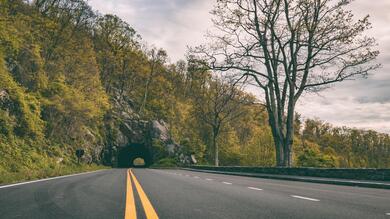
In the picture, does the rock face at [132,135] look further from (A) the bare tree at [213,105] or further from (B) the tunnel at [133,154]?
(A) the bare tree at [213,105]

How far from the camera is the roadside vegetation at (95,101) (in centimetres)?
3219

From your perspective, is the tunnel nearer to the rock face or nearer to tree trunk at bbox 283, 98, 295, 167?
the rock face

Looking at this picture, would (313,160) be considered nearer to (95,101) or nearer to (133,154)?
(95,101)

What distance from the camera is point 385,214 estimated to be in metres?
6.51

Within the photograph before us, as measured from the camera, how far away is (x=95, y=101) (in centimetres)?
4584

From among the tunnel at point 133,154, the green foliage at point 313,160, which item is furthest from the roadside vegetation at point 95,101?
the tunnel at point 133,154

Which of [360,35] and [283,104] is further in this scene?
[283,104]

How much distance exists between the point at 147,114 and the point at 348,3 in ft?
180

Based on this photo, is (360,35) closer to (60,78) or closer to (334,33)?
(334,33)

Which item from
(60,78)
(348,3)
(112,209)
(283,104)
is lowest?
(112,209)

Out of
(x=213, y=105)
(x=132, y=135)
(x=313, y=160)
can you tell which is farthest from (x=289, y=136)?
(x=132, y=135)

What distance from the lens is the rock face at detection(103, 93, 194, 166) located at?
222 feet

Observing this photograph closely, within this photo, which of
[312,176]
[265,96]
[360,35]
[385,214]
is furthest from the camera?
[265,96]

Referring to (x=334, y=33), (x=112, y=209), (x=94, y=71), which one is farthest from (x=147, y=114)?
(x=112, y=209)
